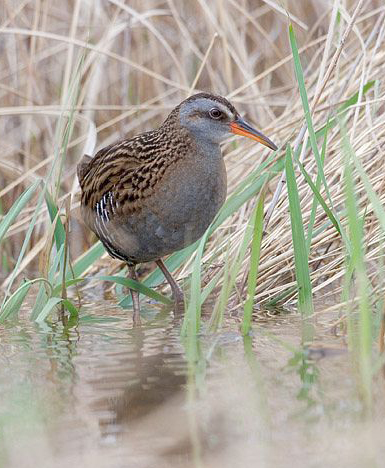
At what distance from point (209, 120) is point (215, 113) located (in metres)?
0.04

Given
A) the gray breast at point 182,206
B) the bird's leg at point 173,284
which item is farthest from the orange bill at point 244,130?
the bird's leg at point 173,284

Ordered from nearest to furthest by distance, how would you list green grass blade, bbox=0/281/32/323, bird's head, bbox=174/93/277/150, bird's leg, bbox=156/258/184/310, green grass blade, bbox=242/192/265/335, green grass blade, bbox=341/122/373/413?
green grass blade, bbox=341/122/373/413, green grass blade, bbox=242/192/265/335, green grass blade, bbox=0/281/32/323, bird's head, bbox=174/93/277/150, bird's leg, bbox=156/258/184/310

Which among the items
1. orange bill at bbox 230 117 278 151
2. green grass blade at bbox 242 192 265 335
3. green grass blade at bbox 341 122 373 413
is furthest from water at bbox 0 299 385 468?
orange bill at bbox 230 117 278 151

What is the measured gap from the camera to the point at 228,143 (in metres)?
5.46

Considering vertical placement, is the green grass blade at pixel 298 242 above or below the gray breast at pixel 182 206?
below

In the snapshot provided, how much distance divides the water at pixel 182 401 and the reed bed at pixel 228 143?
0.16 m

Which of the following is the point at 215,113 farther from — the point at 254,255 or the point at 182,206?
the point at 254,255

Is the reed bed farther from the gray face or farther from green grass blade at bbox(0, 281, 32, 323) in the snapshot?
the gray face

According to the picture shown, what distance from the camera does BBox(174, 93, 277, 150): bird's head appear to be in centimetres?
390

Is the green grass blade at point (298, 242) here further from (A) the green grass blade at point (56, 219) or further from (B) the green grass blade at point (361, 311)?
(A) the green grass blade at point (56, 219)

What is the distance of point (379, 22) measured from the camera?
176 inches

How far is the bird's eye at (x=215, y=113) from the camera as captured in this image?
3.91 m

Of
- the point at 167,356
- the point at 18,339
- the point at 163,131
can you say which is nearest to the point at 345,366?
the point at 167,356

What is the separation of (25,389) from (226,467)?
942 millimetres
